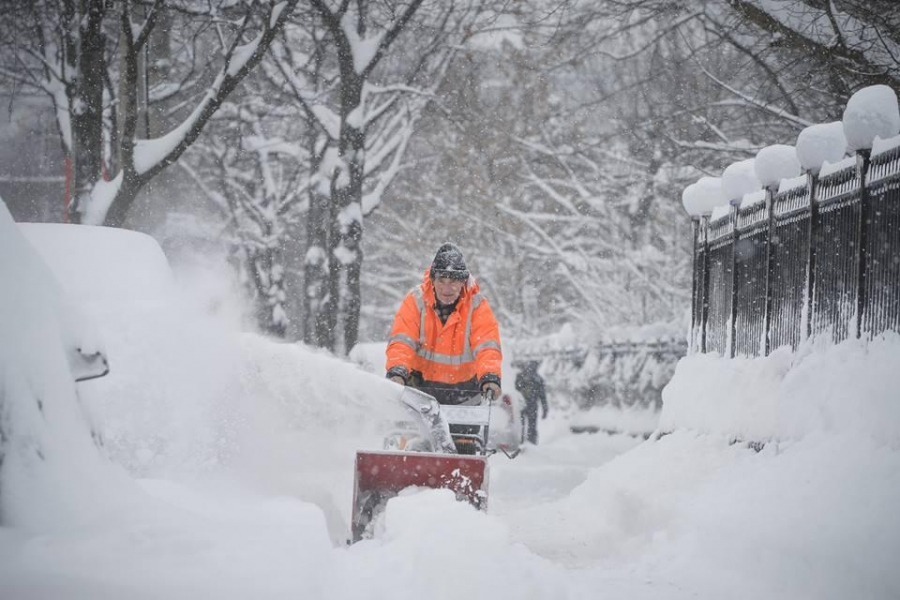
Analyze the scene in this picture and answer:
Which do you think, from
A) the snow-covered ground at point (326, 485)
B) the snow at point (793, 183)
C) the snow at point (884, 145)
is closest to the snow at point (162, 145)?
the snow-covered ground at point (326, 485)

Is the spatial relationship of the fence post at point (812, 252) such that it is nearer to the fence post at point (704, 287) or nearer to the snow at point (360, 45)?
the fence post at point (704, 287)

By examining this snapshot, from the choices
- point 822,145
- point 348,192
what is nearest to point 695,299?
point 822,145

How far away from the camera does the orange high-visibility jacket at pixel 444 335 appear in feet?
23.7

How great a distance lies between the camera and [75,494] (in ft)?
10.7

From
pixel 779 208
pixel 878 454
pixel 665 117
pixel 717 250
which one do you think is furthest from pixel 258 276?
pixel 878 454

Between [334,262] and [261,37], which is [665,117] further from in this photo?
[334,262]

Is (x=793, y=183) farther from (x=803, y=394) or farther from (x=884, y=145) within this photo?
(x=803, y=394)

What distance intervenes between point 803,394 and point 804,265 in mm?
1601

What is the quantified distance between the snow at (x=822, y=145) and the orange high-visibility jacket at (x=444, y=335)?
8.77 feet

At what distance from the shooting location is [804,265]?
800cm

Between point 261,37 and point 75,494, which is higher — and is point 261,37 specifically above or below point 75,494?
above

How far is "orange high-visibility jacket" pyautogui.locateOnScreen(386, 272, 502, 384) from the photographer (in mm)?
7223

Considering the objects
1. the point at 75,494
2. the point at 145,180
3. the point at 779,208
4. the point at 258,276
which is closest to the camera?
the point at 75,494

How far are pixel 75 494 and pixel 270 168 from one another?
80.8ft
